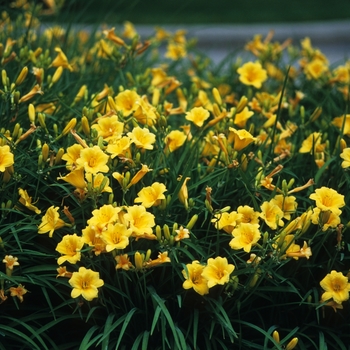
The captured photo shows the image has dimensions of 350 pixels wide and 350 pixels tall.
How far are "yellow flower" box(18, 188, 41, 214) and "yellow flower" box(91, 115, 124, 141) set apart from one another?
0.38 meters

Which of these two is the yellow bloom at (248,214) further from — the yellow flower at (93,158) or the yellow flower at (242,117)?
the yellow flower at (242,117)

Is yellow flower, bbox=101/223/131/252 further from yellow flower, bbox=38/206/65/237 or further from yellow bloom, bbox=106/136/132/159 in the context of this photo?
yellow bloom, bbox=106/136/132/159

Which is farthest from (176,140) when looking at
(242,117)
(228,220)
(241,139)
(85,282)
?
(85,282)

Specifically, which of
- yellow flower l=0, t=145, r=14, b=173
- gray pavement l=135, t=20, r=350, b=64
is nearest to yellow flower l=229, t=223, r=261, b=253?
yellow flower l=0, t=145, r=14, b=173

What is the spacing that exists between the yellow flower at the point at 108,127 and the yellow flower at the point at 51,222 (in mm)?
418

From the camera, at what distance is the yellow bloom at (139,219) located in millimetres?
2395

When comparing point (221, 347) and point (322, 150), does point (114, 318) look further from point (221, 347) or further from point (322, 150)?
point (322, 150)

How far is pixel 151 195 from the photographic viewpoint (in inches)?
99.7

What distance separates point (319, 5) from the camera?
442 inches

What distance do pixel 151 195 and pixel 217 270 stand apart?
0.38m

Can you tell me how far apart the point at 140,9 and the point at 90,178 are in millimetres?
8854

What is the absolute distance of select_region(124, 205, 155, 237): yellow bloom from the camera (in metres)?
2.39

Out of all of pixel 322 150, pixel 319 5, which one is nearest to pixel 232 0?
pixel 319 5

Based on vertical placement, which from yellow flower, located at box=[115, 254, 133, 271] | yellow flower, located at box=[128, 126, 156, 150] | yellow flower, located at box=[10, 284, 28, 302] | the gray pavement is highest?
yellow flower, located at box=[128, 126, 156, 150]
